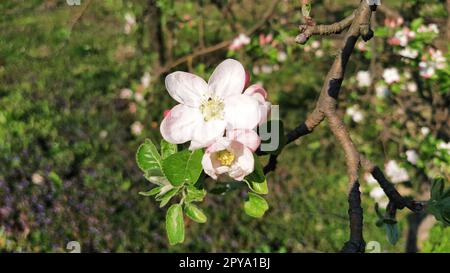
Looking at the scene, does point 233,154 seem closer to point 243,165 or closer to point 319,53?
point 243,165

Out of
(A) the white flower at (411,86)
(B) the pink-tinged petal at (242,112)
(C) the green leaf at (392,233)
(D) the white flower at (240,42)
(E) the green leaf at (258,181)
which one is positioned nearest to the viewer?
(B) the pink-tinged petal at (242,112)

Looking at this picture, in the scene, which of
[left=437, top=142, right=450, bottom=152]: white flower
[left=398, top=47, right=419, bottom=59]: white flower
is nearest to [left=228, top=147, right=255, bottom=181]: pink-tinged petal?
[left=437, top=142, right=450, bottom=152]: white flower

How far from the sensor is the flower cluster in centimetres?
74

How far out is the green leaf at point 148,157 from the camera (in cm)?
91

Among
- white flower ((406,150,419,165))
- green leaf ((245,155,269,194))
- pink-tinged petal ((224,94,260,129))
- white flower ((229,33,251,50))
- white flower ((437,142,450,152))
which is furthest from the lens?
white flower ((229,33,251,50))

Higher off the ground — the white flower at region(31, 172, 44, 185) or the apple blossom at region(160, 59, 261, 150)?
the apple blossom at region(160, 59, 261, 150)

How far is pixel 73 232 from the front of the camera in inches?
95.9

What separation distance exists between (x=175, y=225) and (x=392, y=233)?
0.40 m

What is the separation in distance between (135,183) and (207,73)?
0.89m

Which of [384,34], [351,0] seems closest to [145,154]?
[384,34]

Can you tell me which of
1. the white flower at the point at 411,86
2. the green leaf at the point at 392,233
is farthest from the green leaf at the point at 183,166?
the white flower at the point at 411,86

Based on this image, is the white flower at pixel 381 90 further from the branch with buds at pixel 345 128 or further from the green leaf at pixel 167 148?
the green leaf at pixel 167 148

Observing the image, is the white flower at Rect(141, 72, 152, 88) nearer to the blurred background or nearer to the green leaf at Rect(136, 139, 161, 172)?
the blurred background

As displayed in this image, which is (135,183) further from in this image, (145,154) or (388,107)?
(145,154)
